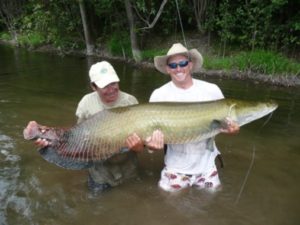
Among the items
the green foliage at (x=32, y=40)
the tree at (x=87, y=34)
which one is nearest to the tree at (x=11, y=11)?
the green foliage at (x=32, y=40)

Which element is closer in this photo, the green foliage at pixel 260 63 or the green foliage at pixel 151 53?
the green foliage at pixel 260 63

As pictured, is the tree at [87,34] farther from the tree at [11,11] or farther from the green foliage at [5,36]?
the tree at [11,11]

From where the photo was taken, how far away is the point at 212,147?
429 cm

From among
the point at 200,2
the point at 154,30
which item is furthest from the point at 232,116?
the point at 154,30

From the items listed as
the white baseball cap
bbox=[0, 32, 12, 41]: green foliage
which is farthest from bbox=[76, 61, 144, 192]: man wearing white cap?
bbox=[0, 32, 12, 41]: green foliage

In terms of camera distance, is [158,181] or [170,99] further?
[158,181]

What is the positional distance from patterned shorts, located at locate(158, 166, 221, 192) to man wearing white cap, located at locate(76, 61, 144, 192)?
0.52m

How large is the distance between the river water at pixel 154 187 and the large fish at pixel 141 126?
77cm

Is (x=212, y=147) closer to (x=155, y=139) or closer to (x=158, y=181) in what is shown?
(x=155, y=139)

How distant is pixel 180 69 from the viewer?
4.13 m

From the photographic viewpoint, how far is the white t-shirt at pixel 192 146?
4230 millimetres

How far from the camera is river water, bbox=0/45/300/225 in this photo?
14.4 feet

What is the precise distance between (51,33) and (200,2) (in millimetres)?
8590

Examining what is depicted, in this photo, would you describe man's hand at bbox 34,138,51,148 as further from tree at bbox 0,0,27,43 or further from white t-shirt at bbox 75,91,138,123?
tree at bbox 0,0,27,43
